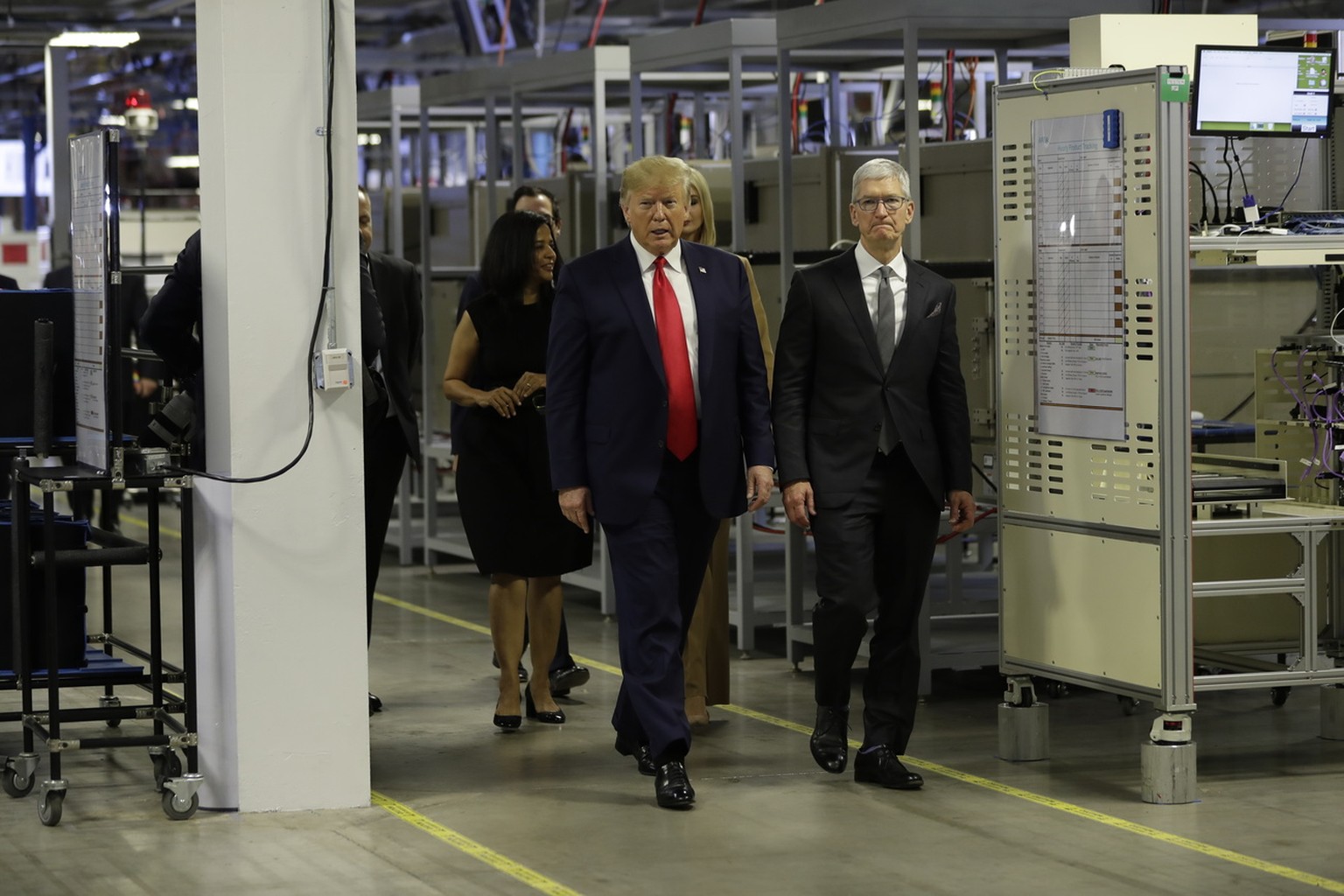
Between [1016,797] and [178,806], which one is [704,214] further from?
[178,806]

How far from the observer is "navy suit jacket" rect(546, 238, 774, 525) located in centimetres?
504

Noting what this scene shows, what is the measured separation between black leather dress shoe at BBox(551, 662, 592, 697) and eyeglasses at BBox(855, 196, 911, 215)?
7.00 ft

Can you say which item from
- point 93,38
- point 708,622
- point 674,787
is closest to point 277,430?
point 674,787

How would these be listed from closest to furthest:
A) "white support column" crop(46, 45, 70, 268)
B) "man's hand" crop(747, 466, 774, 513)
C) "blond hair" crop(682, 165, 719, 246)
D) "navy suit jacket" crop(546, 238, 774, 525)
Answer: "navy suit jacket" crop(546, 238, 774, 525) → "man's hand" crop(747, 466, 774, 513) → "blond hair" crop(682, 165, 719, 246) → "white support column" crop(46, 45, 70, 268)

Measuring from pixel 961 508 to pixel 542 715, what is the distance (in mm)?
1697

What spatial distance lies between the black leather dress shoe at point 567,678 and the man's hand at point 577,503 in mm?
1646

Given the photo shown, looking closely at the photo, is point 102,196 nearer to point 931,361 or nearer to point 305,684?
point 305,684

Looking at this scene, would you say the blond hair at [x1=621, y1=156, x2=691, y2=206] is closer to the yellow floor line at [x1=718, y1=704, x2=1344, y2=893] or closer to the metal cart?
the metal cart

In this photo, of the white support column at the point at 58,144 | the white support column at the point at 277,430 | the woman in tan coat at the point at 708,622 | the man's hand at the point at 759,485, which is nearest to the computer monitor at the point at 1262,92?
the woman in tan coat at the point at 708,622

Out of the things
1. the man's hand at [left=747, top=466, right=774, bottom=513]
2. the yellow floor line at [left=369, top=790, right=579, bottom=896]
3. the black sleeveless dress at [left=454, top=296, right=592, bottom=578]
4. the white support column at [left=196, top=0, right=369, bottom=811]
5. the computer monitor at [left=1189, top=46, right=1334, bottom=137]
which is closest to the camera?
the yellow floor line at [left=369, top=790, right=579, bottom=896]

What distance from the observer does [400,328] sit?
6.93m

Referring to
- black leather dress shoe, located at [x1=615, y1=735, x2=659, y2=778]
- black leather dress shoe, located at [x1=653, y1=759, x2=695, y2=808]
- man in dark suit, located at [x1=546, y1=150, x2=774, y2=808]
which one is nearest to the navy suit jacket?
man in dark suit, located at [x1=546, y1=150, x2=774, y2=808]

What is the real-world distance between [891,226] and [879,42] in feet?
6.97

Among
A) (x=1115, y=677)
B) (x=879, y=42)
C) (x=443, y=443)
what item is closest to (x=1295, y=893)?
(x=1115, y=677)
